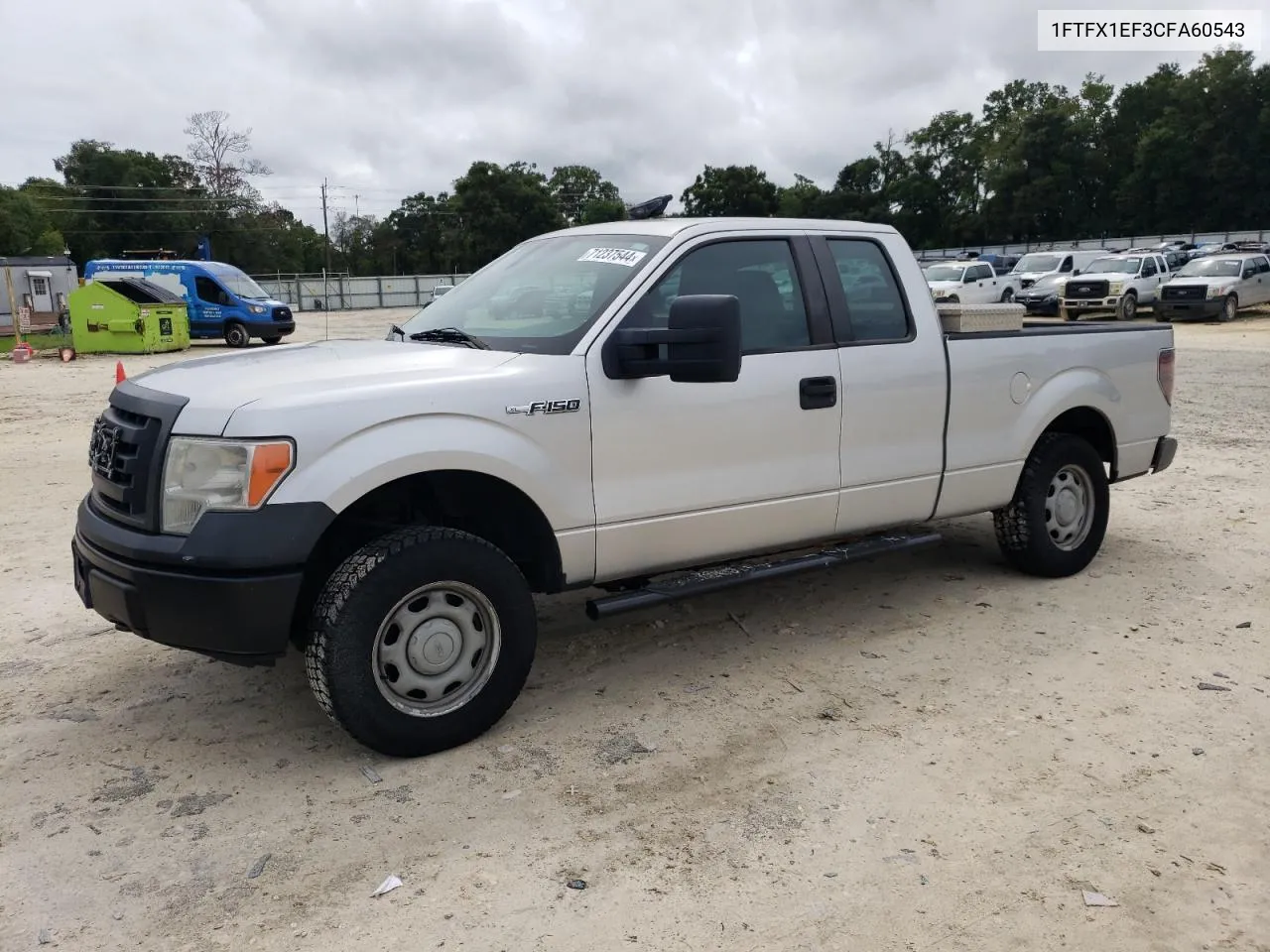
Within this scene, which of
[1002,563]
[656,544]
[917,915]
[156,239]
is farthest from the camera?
[156,239]

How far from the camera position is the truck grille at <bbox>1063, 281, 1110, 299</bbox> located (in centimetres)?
2645

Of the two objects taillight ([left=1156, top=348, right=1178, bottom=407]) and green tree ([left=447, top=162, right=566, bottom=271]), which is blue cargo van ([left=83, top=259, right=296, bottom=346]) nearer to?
taillight ([left=1156, top=348, right=1178, bottom=407])

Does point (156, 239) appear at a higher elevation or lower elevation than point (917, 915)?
higher

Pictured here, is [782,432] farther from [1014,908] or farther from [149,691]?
[149,691]

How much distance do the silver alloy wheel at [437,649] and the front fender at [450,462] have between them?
421 millimetres

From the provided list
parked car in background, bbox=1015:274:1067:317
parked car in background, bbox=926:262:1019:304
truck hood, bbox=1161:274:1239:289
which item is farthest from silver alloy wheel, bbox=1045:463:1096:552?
parked car in background, bbox=1015:274:1067:317

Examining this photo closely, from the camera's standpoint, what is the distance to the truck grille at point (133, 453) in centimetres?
336

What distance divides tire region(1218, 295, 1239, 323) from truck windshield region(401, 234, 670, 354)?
2694cm

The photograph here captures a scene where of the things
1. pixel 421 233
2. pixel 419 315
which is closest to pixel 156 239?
pixel 421 233

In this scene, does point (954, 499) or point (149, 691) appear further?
point (954, 499)

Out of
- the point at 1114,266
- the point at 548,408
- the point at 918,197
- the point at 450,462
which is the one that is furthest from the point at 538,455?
the point at 918,197

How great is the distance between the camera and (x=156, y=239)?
238 ft

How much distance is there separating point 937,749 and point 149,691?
3.24 meters

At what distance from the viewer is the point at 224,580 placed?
3217mm
